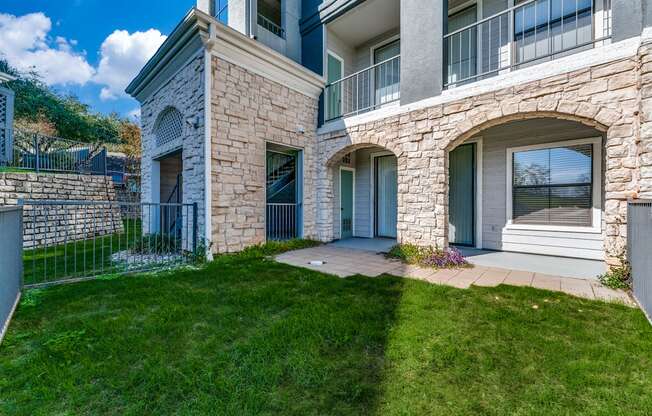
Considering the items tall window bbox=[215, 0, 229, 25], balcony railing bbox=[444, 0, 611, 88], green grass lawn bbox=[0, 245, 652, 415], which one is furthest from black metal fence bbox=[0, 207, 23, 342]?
tall window bbox=[215, 0, 229, 25]

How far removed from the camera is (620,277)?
3.75 meters

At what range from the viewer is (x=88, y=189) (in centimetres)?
967

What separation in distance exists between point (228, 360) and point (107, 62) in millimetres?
→ 50421

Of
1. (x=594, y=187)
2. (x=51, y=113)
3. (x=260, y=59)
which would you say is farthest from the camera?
(x=51, y=113)

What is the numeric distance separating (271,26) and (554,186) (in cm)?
827

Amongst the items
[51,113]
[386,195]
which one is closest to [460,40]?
[386,195]

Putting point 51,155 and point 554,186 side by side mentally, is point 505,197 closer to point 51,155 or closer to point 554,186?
point 554,186

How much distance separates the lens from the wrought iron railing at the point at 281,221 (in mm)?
6980

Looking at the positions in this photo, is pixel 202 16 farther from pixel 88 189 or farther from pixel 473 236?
pixel 88 189

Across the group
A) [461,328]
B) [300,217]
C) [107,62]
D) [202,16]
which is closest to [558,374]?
[461,328]

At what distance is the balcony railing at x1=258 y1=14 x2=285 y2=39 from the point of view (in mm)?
7723

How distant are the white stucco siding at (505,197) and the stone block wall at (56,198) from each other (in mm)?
8632

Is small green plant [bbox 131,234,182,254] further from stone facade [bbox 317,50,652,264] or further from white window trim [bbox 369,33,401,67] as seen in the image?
white window trim [bbox 369,33,401,67]

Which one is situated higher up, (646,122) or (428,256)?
(646,122)
